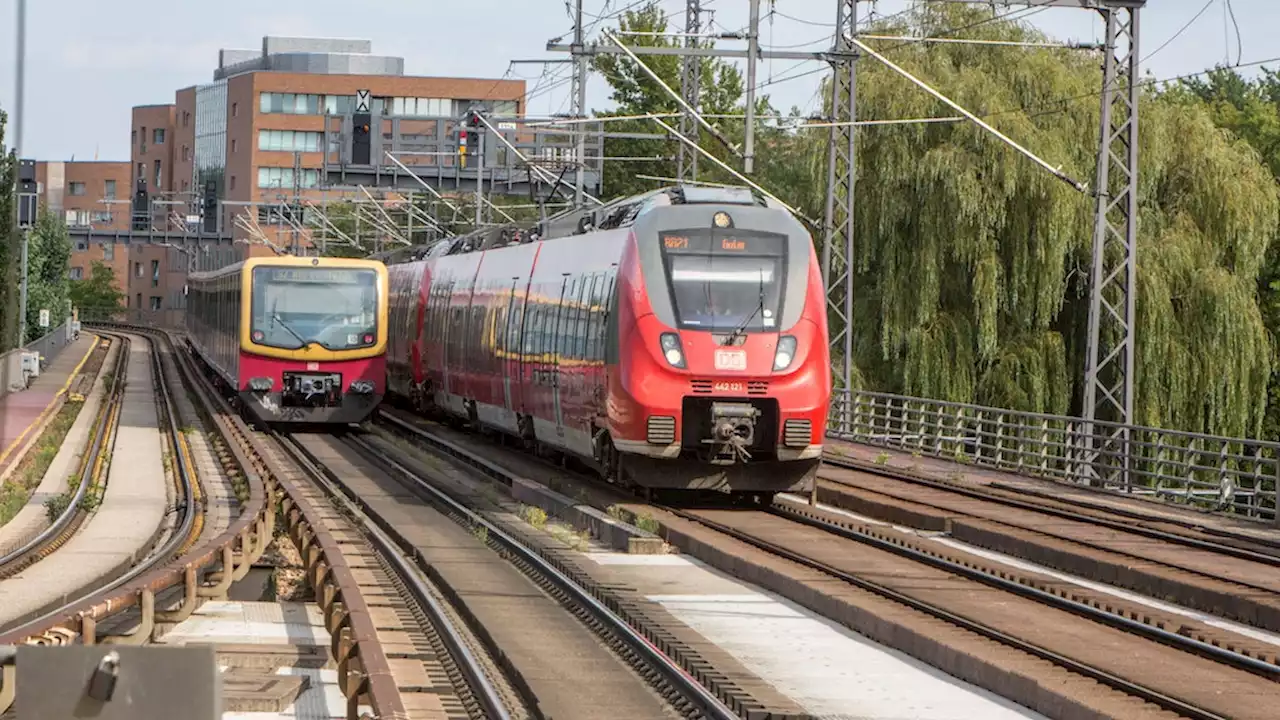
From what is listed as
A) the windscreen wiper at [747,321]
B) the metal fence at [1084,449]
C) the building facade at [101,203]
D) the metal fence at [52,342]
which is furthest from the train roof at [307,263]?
the building facade at [101,203]

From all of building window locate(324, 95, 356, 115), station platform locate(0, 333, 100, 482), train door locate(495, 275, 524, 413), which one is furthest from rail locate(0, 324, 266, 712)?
building window locate(324, 95, 356, 115)

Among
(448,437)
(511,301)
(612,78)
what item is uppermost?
(612,78)

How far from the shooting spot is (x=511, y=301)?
3009cm

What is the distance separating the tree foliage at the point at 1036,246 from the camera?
35.2m


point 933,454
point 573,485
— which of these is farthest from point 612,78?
point 573,485

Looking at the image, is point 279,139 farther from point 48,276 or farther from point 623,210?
point 623,210

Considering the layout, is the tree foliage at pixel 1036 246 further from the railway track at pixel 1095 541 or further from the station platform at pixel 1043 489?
the railway track at pixel 1095 541

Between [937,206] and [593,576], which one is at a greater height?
[937,206]

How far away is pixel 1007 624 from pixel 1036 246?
2372cm

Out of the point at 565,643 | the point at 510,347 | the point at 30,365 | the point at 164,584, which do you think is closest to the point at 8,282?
the point at 565,643

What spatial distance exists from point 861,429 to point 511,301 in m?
12.5

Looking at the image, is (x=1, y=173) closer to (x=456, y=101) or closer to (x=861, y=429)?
(x=861, y=429)

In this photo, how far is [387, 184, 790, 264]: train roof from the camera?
22.9 metres

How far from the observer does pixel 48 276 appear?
90625 millimetres
